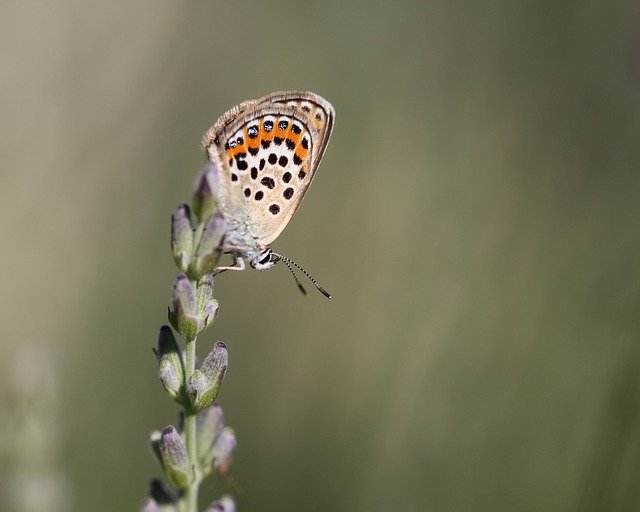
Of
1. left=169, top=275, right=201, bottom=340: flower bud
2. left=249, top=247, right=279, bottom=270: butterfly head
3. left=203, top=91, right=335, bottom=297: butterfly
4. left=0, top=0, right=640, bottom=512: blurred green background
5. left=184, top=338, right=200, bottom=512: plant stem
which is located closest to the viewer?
left=169, top=275, right=201, bottom=340: flower bud

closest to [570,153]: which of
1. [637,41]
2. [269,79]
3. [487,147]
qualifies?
[487,147]

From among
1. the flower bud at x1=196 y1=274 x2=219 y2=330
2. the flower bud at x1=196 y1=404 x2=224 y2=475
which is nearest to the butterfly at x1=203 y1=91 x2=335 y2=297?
the flower bud at x1=196 y1=274 x2=219 y2=330

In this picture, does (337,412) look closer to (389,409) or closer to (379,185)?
(389,409)

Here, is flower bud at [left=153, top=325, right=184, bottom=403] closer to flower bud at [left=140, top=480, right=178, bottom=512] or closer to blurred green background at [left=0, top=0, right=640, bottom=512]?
flower bud at [left=140, top=480, right=178, bottom=512]

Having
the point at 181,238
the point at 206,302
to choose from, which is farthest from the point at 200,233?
the point at 206,302

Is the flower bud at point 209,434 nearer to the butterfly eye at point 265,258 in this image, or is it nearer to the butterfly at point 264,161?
the butterfly at point 264,161

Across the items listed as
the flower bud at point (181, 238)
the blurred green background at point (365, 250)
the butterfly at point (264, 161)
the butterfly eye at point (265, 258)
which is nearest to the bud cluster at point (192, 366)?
the flower bud at point (181, 238)
